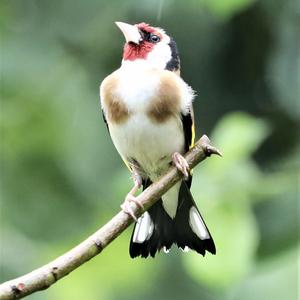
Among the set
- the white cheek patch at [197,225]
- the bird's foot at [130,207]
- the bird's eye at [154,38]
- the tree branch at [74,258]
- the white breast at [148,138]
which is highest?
the bird's eye at [154,38]

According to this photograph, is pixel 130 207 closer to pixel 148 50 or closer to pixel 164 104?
pixel 164 104

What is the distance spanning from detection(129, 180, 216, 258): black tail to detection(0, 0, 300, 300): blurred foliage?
16.5 inches

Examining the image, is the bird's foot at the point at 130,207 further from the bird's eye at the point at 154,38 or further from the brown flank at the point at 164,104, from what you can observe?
the bird's eye at the point at 154,38

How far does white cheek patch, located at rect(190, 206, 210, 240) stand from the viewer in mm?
3082

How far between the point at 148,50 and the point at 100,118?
1.38 metres

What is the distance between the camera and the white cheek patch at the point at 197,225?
3.08 metres

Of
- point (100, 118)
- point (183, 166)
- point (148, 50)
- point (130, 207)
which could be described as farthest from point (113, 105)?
point (100, 118)

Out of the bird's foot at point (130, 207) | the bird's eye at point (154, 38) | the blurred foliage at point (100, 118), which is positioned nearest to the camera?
the bird's foot at point (130, 207)

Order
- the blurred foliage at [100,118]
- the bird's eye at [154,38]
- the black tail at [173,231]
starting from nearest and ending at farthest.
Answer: the black tail at [173,231] < the bird's eye at [154,38] < the blurred foliage at [100,118]

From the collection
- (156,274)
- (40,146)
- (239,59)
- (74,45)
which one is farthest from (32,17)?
(156,274)

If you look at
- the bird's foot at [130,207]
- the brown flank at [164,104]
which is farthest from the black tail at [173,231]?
the bird's foot at [130,207]

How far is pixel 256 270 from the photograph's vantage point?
11.6ft

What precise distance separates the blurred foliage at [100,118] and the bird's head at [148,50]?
0.40 meters

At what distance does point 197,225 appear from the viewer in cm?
314
